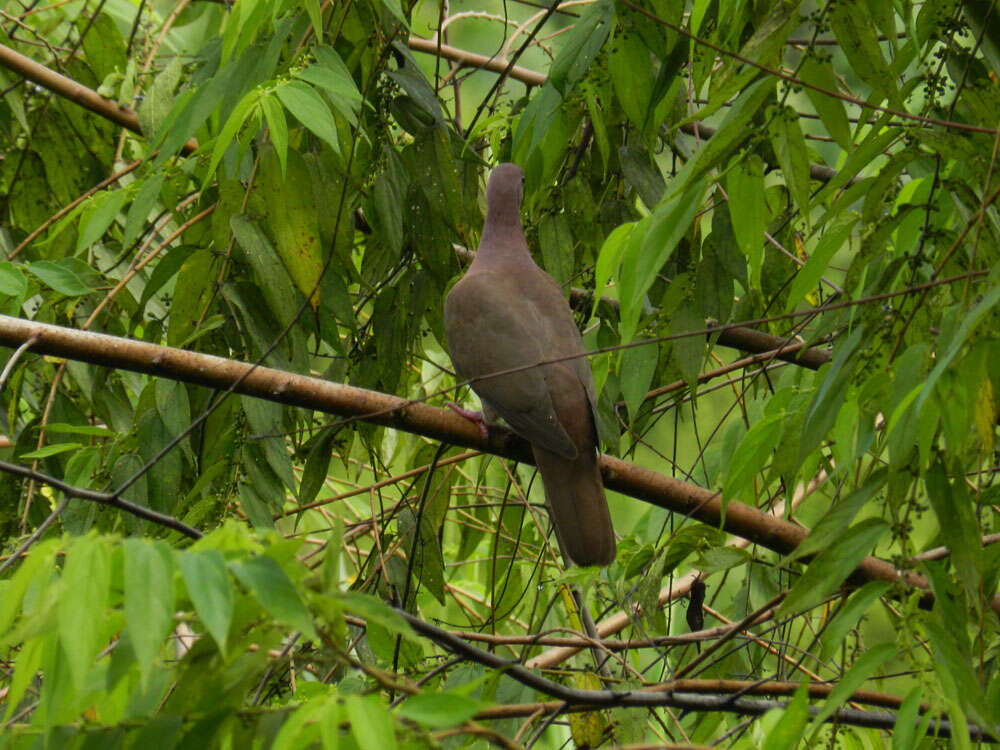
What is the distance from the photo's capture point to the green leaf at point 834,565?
48.4 inches

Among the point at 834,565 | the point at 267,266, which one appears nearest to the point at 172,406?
the point at 267,266

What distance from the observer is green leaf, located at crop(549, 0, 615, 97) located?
1.83 meters

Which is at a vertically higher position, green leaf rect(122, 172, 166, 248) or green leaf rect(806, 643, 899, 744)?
green leaf rect(122, 172, 166, 248)

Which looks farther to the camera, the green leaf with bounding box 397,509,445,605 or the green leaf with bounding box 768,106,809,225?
the green leaf with bounding box 397,509,445,605

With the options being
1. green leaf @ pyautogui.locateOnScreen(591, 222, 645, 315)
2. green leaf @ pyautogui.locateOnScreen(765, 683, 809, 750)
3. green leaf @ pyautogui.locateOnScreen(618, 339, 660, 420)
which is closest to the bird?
green leaf @ pyautogui.locateOnScreen(618, 339, 660, 420)

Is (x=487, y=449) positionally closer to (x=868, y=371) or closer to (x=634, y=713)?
(x=634, y=713)

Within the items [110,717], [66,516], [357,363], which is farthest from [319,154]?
[110,717]

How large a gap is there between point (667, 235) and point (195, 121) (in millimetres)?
885

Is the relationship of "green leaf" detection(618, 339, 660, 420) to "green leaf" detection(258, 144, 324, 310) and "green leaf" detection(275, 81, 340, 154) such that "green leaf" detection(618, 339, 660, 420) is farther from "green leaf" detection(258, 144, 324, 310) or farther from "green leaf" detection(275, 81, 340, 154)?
"green leaf" detection(275, 81, 340, 154)

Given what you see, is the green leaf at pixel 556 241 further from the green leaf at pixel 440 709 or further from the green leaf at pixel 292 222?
the green leaf at pixel 440 709

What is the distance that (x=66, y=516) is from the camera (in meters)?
2.06

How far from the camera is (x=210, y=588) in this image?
0.93 m

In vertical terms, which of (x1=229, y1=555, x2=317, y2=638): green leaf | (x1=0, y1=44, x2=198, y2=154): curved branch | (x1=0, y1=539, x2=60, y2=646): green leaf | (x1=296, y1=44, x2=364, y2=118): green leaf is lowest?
(x1=229, y1=555, x2=317, y2=638): green leaf

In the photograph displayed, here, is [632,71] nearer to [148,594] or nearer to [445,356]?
[148,594]
